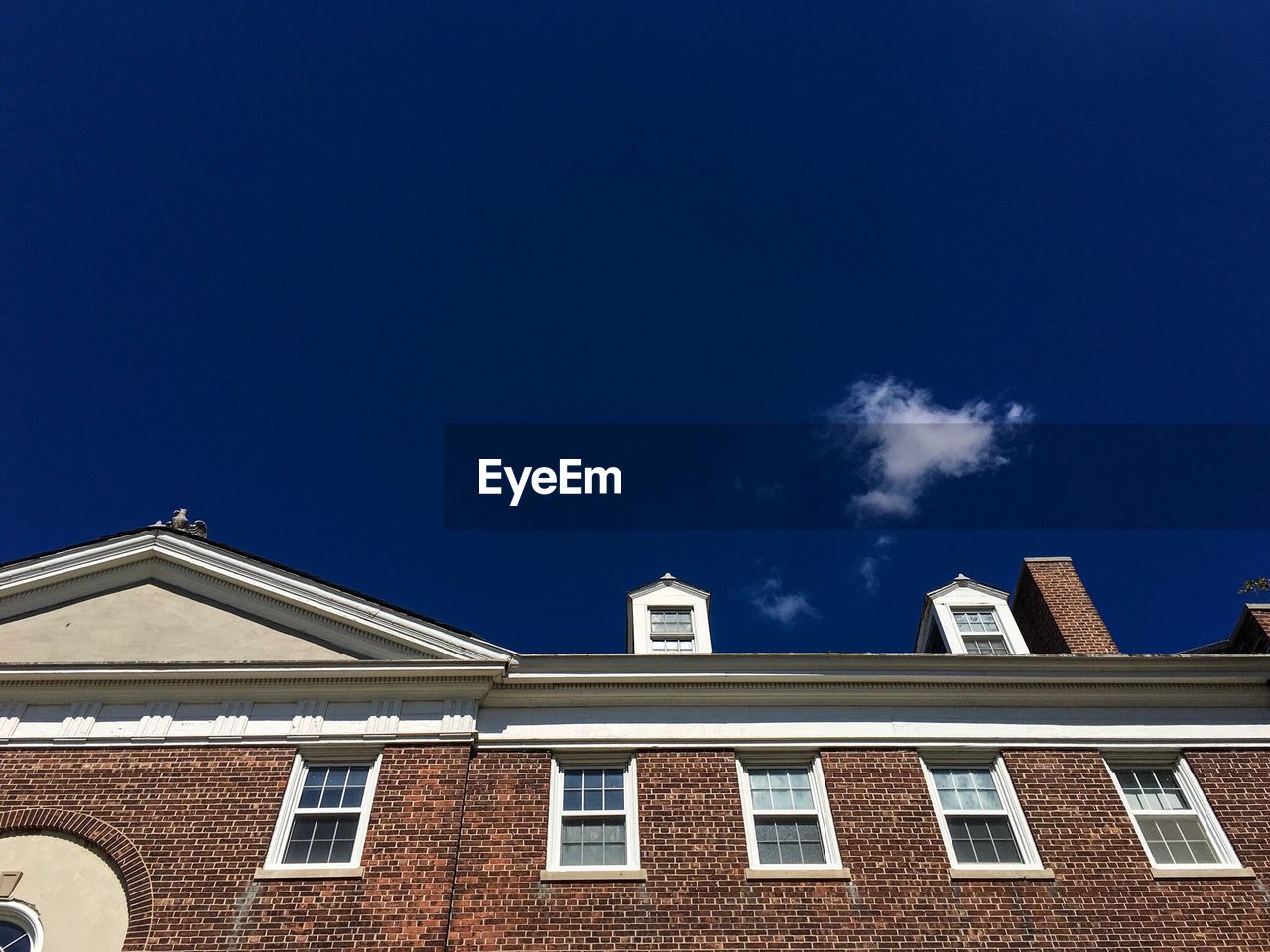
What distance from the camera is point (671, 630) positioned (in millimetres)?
15305

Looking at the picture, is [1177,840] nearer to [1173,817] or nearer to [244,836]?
[1173,817]

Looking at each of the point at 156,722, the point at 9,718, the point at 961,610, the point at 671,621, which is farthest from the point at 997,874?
the point at 9,718

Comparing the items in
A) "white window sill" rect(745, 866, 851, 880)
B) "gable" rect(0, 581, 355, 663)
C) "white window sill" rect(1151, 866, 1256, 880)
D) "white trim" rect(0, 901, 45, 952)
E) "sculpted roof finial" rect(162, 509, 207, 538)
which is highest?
"sculpted roof finial" rect(162, 509, 207, 538)

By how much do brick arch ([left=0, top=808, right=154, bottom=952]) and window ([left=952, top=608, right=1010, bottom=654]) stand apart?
13342 mm

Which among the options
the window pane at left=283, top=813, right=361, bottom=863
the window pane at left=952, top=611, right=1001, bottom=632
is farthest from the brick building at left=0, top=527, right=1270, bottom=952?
→ the window pane at left=952, top=611, right=1001, bottom=632

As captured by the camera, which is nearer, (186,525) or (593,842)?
(593,842)

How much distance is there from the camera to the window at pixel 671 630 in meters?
15.1

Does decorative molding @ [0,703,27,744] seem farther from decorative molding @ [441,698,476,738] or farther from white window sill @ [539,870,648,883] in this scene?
white window sill @ [539,870,648,883]

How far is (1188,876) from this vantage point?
11.6 meters

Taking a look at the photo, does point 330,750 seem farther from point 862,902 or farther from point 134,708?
point 862,902

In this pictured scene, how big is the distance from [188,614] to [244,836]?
439 centimetres

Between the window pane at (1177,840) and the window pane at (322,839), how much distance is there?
11621mm

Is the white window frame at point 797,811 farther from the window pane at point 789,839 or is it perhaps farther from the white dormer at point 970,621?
the white dormer at point 970,621

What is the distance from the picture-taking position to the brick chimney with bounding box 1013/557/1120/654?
1529cm
